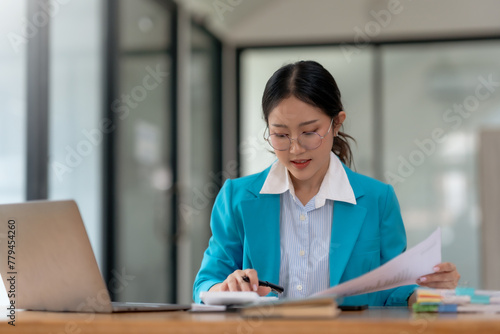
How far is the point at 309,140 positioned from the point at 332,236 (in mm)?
253

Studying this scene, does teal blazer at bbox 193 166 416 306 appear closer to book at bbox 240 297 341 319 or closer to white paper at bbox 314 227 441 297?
white paper at bbox 314 227 441 297

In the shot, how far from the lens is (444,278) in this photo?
4.50 feet

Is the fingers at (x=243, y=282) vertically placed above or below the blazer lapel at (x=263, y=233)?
below

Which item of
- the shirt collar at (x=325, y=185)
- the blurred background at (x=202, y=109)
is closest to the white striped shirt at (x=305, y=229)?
the shirt collar at (x=325, y=185)

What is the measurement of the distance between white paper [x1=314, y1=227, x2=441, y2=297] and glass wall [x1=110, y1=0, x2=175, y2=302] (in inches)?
100.0

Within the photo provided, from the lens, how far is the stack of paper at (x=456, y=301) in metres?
1.20

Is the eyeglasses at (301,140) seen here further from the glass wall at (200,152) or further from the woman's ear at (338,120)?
the glass wall at (200,152)

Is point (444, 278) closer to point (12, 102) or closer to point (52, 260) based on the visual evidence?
point (52, 260)

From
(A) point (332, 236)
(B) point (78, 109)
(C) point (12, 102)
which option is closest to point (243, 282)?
(A) point (332, 236)

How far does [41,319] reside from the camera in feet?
3.74

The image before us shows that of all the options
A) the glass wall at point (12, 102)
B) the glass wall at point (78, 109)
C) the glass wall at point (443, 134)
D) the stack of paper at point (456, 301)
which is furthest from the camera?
the glass wall at point (443, 134)

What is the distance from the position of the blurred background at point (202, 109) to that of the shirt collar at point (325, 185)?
4.65ft

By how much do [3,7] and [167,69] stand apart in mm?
1793

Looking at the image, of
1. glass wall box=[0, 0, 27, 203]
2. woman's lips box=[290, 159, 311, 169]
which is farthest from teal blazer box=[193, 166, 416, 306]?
glass wall box=[0, 0, 27, 203]
